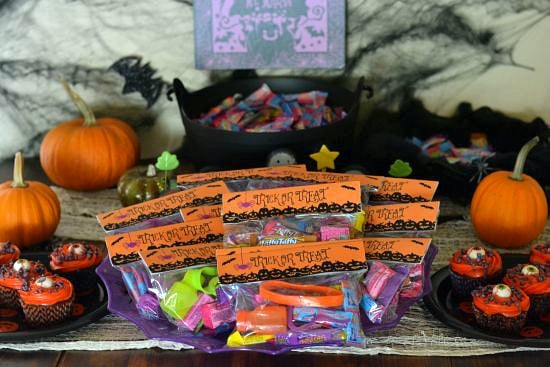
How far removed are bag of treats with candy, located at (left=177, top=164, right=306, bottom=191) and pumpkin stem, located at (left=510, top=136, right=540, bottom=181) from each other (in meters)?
0.35

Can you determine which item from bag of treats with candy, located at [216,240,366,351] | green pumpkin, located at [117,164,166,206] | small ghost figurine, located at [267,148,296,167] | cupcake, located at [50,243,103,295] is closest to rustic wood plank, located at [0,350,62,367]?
cupcake, located at [50,243,103,295]

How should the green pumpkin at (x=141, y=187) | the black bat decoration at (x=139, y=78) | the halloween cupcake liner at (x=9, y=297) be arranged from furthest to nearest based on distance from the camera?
the black bat decoration at (x=139, y=78), the green pumpkin at (x=141, y=187), the halloween cupcake liner at (x=9, y=297)

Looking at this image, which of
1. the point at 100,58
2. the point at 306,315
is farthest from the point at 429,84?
the point at 306,315

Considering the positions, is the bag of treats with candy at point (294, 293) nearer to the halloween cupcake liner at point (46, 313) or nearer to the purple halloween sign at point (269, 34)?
the halloween cupcake liner at point (46, 313)

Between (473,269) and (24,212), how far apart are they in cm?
73

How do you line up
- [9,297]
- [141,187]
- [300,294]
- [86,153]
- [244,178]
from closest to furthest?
[300,294], [9,297], [244,178], [141,187], [86,153]

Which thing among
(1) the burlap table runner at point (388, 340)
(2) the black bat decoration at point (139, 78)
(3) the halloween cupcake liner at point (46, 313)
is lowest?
(1) the burlap table runner at point (388, 340)

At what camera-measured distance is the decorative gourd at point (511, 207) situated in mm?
1185

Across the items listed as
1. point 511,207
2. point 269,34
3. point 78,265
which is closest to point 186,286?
point 78,265

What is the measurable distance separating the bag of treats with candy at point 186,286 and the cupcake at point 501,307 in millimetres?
328

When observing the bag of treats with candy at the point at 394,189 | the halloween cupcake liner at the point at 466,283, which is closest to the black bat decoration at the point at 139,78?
the bag of treats with candy at the point at 394,189

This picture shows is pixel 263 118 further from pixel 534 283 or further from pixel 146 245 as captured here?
pixel 534 283

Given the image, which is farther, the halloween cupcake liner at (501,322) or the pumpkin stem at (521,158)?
the pumpkin stem at (521,158)

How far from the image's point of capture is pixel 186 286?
3.10 ft
